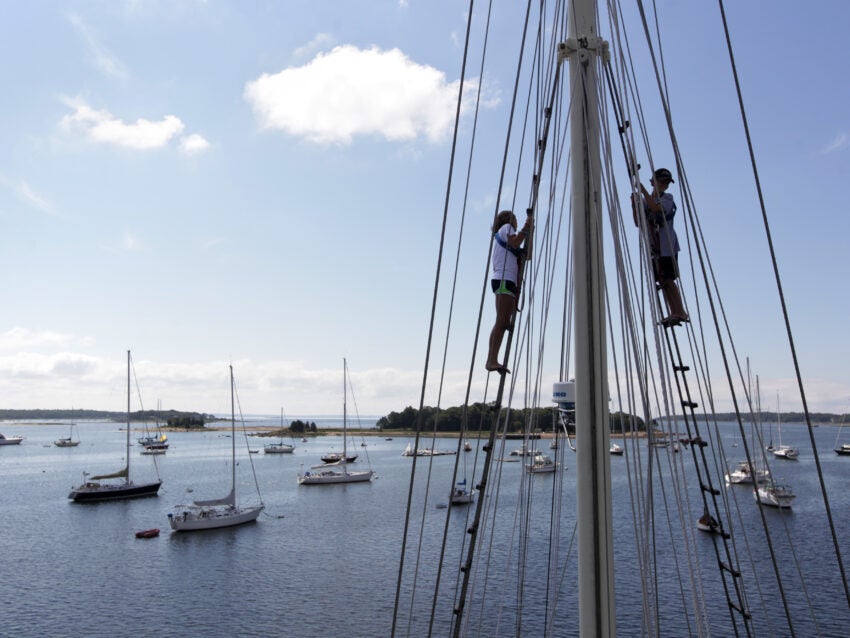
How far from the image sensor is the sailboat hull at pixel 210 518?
39750mm

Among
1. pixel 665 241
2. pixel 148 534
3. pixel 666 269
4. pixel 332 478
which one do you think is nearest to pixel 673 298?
pixel 666 269

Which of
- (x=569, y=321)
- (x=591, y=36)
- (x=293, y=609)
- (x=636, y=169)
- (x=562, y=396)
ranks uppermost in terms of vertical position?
(x=591, y=36)

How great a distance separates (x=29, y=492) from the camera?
61.5 meters

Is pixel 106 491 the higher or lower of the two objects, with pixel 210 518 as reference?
higher

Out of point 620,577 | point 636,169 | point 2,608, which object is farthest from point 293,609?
point 636,169

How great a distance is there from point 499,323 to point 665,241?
5.78 ft

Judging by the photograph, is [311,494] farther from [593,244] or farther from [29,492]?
[593,244]

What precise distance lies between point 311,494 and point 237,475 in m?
22.8

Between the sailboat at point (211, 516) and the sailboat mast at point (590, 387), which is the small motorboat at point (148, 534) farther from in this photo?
the sailboat mast at point (590, 387)

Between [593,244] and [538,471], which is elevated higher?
[593,244]

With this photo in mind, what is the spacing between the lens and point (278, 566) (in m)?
31.6

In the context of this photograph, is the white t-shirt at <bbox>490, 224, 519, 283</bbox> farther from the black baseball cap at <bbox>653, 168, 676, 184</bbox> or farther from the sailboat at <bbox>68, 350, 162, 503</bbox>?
the sailboat at <bbox>68, 350, 162, 503</bbox>

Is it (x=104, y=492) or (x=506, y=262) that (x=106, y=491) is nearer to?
(x=104, y=492)

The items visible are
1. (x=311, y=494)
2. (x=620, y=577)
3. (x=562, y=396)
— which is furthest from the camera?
(x=311, y=494)
